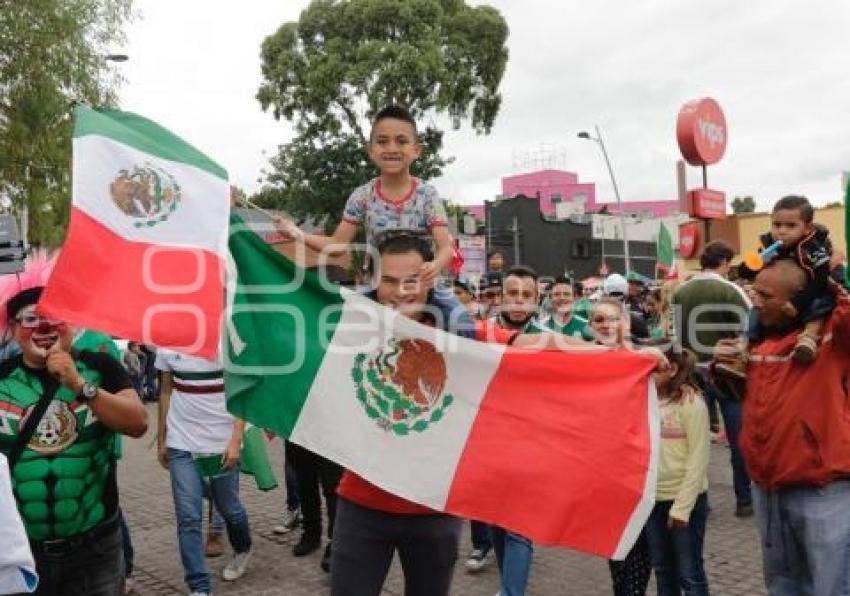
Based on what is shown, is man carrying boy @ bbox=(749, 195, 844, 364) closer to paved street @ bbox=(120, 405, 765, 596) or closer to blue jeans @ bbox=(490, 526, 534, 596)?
blue jeans @ bbox=(490, 526, 534, 596)

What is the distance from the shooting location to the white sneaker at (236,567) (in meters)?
5.89

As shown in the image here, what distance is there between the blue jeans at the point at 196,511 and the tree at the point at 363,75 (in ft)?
78.4

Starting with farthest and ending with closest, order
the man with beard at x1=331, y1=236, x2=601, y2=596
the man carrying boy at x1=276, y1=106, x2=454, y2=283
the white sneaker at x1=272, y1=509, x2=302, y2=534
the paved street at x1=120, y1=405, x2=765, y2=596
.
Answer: the white sneaker at x1=272, y1=509, x2=302, y2=534 < the paved street at x1=120, y1=405, x2=765, y2=596 < the man carrying boy at x1=276, y1=106, x2=454, y2=283 < the man with beard at x1=331, y1=236, x2=601, y2=596

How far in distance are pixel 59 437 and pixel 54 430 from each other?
0.04 m

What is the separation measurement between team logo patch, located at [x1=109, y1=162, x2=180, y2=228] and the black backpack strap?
0.96 meters

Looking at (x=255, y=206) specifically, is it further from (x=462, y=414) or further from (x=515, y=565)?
(x=515, y=565)

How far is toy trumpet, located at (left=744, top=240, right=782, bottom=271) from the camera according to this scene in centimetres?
382

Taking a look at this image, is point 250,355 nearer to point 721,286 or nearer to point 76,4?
point 721,286

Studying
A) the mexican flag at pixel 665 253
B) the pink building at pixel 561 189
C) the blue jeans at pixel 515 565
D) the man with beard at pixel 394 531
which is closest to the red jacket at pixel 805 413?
the man with beard at pixel 394 531

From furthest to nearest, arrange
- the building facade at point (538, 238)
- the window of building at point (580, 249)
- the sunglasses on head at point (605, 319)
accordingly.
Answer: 1. the window of building at point (580, 249)
2. the building facade at point (538, 238)
3. the sunglasses on head at point (605, 319)

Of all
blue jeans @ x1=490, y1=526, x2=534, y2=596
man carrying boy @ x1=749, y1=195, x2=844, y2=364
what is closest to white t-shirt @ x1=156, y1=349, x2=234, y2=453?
blue jeans @ x1=490, y1=526, x2=534, y2=596

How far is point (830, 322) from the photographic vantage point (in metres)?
3.55

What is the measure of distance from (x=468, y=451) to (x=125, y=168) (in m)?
2.08

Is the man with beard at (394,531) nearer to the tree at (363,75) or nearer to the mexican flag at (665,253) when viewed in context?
the mexican flag at (665,253)
